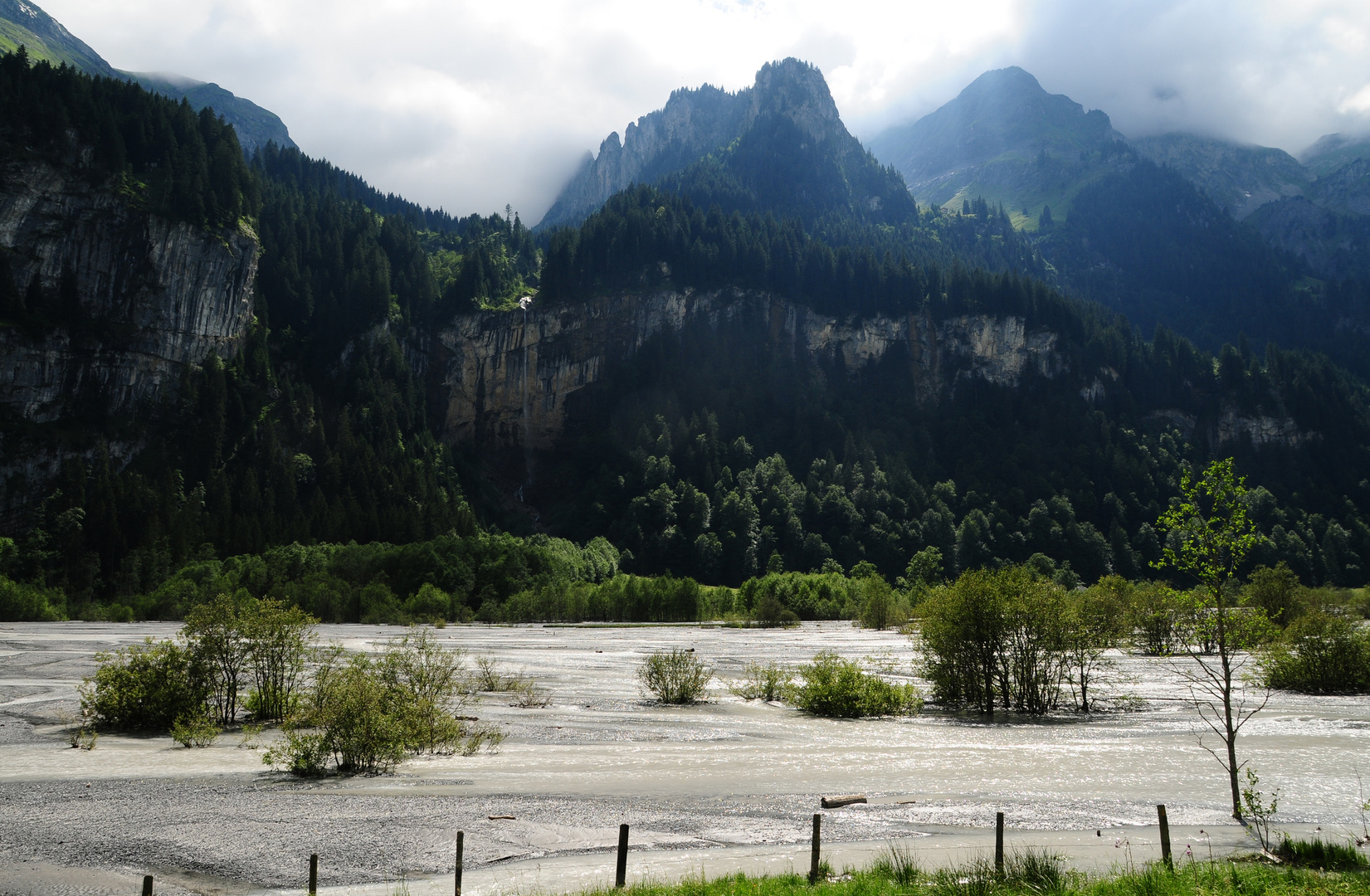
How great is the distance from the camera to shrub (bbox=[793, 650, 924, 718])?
147ft

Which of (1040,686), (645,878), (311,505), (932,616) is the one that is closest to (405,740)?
(645,878)

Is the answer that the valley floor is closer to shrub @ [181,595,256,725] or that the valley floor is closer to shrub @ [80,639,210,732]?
shrub @ [80,639,210,732]

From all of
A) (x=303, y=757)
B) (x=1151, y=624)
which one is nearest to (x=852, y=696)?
(x=303, y=757)

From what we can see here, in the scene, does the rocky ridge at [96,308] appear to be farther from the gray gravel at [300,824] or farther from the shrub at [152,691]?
the gray gravel at [300,824]

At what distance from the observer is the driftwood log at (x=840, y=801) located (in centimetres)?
2555

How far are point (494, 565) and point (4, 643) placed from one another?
6869cm

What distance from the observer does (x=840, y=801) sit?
2573 cm

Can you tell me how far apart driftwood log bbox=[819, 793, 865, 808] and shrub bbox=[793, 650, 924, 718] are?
1853 cm

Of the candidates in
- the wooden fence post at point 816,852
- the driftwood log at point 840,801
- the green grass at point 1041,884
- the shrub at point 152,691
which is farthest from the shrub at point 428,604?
the wooden fence post at point 816,852

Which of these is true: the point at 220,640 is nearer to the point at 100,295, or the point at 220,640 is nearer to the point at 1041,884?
the point at 1041,884

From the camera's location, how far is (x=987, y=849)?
68.8ft

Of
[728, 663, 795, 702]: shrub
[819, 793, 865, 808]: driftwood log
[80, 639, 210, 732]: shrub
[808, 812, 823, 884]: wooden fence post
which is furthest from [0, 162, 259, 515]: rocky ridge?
[808, 812, 823, 884]: wooden fence post

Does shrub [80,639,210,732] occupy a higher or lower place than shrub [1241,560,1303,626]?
lower

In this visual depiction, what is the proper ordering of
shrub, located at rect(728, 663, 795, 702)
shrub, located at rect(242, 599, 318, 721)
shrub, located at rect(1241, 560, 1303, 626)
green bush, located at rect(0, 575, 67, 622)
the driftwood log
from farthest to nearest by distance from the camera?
green bush, located at rect(0, 575, 67, 622)
shrub, located at rect(1241, 560, 1303, 626)
shrub, located at rect(728, 663, 795, 702)
shrub, located at rect(242, 599, 318, 721)
the driftwood log
